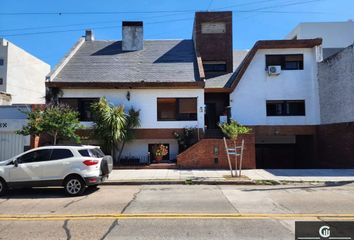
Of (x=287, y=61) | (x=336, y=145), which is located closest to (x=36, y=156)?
(x=336, y=145)

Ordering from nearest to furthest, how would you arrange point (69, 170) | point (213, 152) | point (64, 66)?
point (69, 170)
point (213, 152)
point (64, 66)

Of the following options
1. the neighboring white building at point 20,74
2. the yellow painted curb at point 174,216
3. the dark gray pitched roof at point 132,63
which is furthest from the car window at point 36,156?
the neighboring white building at point 20,74

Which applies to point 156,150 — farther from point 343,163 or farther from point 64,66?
point 343,163

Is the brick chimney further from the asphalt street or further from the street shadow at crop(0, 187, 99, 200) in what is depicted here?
the street shadow at crop(0, 187, 99, 200)

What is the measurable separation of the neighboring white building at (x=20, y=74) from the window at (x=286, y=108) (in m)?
46.7

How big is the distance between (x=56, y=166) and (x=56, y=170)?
138 millimetres

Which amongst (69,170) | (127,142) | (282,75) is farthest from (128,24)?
(69,170)

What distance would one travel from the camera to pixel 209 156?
745 inches

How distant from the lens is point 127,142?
21312 millimetres

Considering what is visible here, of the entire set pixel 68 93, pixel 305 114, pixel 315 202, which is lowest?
pixel 315 202

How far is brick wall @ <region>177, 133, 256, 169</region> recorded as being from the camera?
18.9m

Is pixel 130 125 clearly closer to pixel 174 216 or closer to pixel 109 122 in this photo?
pixel 109 122

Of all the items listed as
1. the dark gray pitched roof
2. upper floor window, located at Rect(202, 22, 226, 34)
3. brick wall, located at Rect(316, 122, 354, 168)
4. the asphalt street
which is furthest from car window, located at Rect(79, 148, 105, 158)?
upper floor window, located at Rect(202, 22, 226, 34)

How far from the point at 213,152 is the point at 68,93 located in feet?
33.0
